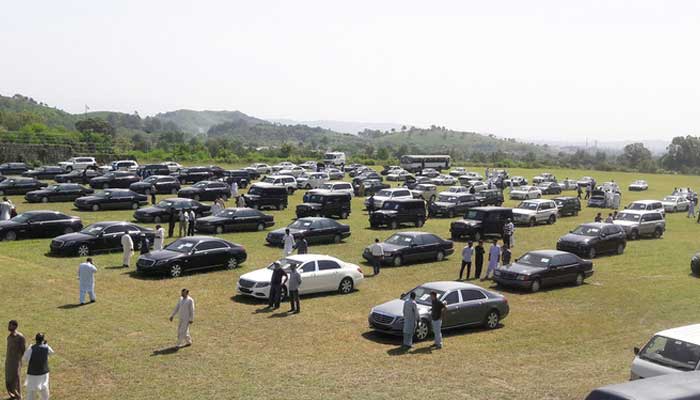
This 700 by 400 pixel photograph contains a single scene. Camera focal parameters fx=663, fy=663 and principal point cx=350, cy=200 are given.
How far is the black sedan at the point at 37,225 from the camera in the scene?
28.8m

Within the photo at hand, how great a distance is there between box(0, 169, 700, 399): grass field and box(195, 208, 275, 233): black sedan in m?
6.28

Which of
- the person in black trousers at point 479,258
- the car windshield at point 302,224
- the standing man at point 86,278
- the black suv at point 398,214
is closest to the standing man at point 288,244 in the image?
the car windshield at point 302,224

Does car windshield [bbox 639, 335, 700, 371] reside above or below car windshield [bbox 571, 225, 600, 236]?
above

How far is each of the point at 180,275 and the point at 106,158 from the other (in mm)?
58903

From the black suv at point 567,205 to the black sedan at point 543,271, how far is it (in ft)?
80.4

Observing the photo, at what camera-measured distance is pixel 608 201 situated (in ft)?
186

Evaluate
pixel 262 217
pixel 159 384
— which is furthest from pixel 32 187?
pixel 159 384

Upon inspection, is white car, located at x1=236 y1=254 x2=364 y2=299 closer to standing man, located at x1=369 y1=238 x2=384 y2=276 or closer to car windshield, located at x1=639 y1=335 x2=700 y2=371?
standing man, located at x1=369 y1=238 x2=384 y2=276

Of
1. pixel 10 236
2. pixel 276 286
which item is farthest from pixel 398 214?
pixel 10 236

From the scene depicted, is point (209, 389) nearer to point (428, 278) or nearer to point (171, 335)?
point (171, 335)

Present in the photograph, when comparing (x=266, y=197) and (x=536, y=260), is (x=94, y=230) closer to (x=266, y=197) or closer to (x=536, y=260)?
(x=536, y=260)

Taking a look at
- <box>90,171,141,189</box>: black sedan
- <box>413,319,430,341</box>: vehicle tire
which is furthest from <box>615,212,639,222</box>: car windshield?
<box>90,171,141,189</box>: black sedan

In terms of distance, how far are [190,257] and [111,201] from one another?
18.1 m

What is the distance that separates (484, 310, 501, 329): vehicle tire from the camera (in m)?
18.8
